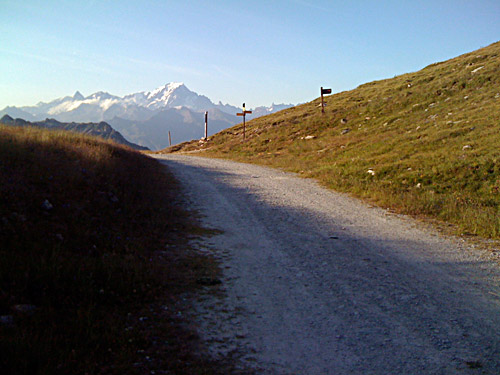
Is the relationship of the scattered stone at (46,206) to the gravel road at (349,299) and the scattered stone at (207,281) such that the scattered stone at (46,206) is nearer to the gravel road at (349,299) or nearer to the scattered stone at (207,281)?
the gravel road at (349,299)

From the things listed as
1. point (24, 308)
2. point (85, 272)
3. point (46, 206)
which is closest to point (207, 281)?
point (85, 272)

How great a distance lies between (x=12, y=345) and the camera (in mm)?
3193

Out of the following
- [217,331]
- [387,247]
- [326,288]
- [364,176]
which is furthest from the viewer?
[364,176]

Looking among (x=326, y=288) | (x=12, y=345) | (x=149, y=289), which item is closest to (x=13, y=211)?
(x=149, y=289)

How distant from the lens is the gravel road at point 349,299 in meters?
3.66

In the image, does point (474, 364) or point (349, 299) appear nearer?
point (474, 364)

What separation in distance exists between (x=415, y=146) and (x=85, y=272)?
647 inches

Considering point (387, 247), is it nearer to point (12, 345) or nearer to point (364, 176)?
point (12, 345)

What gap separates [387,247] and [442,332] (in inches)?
128

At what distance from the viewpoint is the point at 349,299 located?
4.93m

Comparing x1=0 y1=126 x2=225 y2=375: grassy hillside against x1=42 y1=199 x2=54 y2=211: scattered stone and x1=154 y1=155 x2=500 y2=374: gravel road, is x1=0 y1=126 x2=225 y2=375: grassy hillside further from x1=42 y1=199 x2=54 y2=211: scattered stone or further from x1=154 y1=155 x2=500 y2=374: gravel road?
x1=154 y1=155 x2=500 y2=374: gravel road

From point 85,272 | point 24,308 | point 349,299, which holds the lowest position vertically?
point 349,299

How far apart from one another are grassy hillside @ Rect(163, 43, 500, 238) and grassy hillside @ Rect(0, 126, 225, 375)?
6.89m

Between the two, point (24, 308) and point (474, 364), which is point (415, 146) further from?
point (24, 308)
